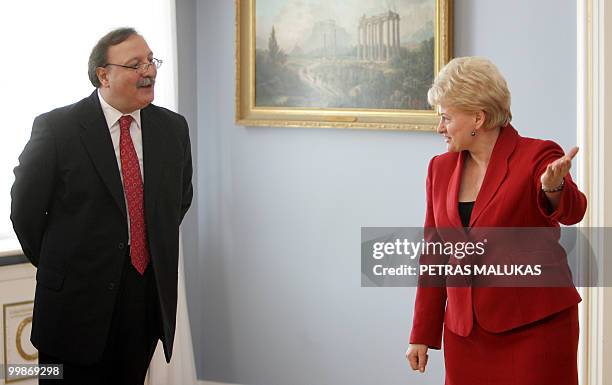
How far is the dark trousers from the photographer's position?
114 inches

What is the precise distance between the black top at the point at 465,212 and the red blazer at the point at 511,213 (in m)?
0.02

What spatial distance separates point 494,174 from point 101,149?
1.24m

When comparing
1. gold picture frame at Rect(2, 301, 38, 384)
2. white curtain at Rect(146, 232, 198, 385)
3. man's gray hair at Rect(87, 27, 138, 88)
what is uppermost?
man's gray hair at Rect(87, 27, 138, 88)

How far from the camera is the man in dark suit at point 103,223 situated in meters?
2.83

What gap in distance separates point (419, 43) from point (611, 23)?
0.91m

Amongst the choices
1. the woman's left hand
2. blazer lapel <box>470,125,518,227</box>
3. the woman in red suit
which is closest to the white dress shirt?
the woman in red suit

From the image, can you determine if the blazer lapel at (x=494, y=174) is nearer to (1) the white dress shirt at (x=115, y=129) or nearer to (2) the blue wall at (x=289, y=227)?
(1) the white dress shirt at (x=115, y=129)

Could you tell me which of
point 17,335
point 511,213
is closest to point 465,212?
point 511,213

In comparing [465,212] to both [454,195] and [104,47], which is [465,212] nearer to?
[454,195]

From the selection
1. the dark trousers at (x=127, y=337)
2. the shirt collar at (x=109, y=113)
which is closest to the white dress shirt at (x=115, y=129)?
the shirt collar at (x=109, y=113)

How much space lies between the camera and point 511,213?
259 centimetres

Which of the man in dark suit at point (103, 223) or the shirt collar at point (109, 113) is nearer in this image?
the man in dark suit at point (103, 223)

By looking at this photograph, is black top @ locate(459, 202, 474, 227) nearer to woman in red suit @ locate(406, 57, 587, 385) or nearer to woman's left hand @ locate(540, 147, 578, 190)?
woman in red suit @ locate(406, 57, 587, 385)

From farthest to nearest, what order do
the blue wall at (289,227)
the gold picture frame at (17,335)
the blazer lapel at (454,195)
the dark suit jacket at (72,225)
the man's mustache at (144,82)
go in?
the blue wall at (289,227)
the gold picture frame at (17,335)
the man's mustache at (144,82)
the dark suit jacket at (72,225)
the blazer lapel at (454,195)
